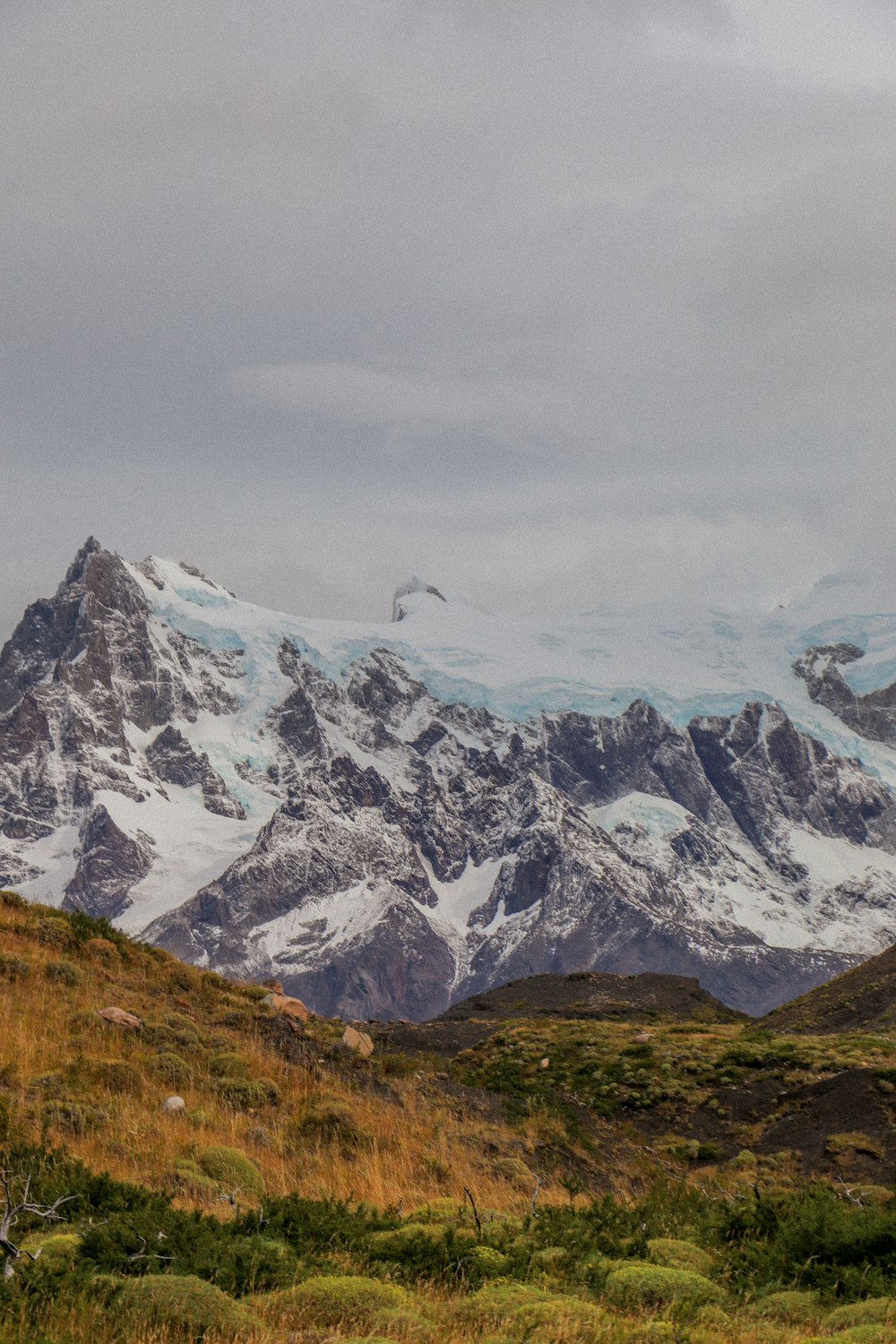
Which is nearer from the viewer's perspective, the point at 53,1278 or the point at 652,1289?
the point at 53,1278

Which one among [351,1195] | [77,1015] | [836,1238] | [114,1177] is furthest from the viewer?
[77,1015]

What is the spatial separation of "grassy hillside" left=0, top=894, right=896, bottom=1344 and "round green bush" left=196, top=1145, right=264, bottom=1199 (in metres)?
0.04

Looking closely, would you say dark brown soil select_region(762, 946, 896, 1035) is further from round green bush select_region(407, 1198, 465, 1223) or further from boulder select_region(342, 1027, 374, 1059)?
round green bush select_region(407, 1198, 465, 1223)

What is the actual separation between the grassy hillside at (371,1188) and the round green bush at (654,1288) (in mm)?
31

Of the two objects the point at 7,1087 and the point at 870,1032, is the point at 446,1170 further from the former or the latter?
the point at 870,1032

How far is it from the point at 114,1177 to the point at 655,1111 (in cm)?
2409

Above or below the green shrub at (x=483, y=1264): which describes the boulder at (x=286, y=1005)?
above

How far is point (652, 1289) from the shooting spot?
40.0ft

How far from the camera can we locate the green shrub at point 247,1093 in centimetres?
2047

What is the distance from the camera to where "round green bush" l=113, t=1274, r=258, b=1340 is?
970cm

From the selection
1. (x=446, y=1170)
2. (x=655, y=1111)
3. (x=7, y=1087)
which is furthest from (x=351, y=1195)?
(x=655, y=1111)

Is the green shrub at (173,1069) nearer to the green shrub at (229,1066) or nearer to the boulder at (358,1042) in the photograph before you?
the green shrub at (229,1066)

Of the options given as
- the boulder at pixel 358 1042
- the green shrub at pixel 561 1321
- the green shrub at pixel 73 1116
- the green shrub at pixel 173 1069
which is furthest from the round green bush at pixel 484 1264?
the boulder at pixel 358 1042

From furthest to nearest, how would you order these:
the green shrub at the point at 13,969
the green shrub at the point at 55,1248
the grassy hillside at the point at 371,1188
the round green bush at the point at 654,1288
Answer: the green shrub at the point at 13,969
the round green bush at the point at 654,1288
the grassy hillside at the point at 371,1188
the green shrub at the point at 55,1248
